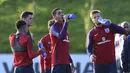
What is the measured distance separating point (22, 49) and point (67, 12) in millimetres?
23035

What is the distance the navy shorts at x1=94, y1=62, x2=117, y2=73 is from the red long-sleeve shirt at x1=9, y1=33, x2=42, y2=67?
200cm

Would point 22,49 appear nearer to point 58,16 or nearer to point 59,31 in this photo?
point 59,31

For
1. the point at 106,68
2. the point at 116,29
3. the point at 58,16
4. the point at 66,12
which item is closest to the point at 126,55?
the point at 106,68

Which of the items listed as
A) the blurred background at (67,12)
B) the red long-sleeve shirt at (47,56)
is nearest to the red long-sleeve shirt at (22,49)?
the red long-sleeve shirt at (47,56)

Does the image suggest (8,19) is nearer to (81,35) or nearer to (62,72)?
(81,35)

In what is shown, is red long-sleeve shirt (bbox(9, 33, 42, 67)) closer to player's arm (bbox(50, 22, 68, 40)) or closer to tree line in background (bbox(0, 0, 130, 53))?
player's arm (bbox(50, 22, 68, 40))

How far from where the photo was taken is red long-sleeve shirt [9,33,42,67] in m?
11.2

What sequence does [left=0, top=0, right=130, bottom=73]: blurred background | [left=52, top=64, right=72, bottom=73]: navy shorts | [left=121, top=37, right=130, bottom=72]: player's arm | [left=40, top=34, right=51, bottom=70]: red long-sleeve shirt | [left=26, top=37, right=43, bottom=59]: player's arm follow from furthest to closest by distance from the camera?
[left=0, top=0, right=130, bottom=73]: blurred background < [left=40, top=34, right=51, bottom=70]: red long-sleeve shirt < [left=121, top=37, right=130, bottom=72]: player's arm < [left=52, top=64, right=72, bottom=73]: navy shorts < [left=26, top=37, right=43, bottom=59]: player's arm

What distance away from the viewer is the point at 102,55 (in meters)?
12.7

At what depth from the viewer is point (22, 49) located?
37.3ft

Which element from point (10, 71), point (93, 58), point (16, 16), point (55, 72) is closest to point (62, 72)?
point (55, 72)

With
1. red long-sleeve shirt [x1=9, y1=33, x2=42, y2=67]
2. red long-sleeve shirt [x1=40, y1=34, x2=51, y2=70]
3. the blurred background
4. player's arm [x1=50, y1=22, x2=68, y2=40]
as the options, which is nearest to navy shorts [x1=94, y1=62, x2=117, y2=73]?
player's arm [x1=50, y1=22, x2=68, y2=40]

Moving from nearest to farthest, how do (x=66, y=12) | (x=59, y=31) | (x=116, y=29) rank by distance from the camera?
(x=59, y=31), (x=116, y=29), (x=66, y=12)

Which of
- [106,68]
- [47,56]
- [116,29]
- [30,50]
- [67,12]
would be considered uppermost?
[116,29]
